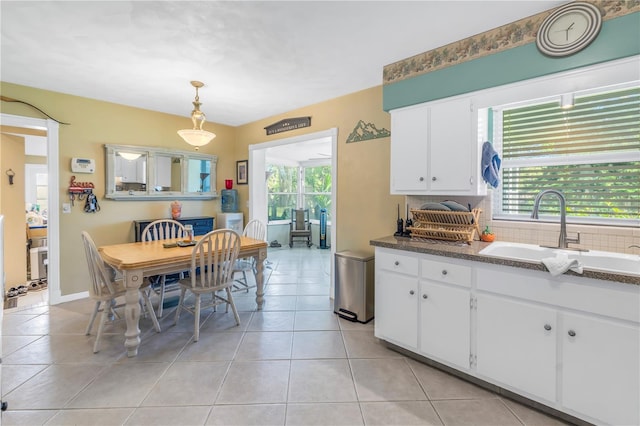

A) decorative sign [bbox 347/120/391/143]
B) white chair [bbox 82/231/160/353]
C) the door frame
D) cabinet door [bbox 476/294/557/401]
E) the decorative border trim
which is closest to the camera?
cabinet door [bbox 476/294/557/401]

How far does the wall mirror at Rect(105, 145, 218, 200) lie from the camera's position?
388 centimetres

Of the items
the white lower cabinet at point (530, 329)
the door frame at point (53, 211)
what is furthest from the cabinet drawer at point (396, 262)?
the door frame at point (53, 211)

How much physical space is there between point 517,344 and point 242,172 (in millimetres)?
4369

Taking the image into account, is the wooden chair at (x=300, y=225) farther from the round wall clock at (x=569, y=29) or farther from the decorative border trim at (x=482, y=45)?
the round wall clock at (x=569, y=29)

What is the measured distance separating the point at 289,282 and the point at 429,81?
10.5 ft

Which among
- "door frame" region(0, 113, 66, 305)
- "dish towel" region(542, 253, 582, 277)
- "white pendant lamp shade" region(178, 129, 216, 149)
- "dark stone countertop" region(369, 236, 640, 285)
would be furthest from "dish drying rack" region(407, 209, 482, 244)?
"door frame" region(0, 113, 66, 305)

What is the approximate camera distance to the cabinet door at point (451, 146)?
7.50ft

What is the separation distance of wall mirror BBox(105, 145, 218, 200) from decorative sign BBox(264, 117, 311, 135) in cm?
118

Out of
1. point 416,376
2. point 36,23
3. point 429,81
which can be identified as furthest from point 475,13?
point 36,23

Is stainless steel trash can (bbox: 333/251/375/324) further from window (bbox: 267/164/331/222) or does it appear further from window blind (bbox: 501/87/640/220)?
window (bbox: 267/164/331/222)

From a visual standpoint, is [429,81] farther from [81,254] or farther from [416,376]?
[81,254]

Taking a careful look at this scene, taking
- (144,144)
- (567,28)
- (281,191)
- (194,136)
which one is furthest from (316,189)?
(567,28)

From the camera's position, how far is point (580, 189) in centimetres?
213

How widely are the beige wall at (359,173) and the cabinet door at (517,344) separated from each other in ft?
4.44
